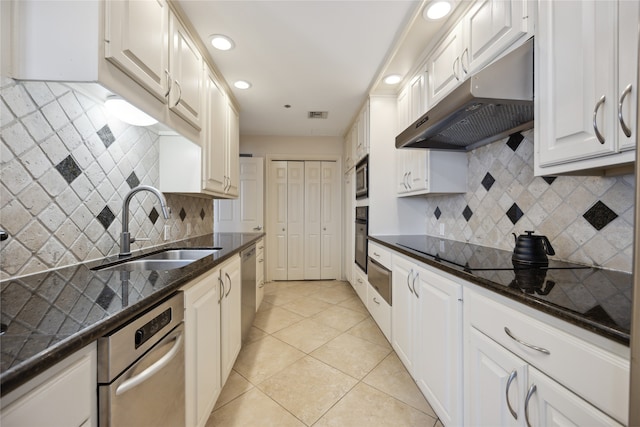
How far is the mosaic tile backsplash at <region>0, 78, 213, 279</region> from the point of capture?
0.95m

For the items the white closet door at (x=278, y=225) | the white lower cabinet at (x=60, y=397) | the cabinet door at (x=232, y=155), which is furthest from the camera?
the white closet door at (x=278, y=225)

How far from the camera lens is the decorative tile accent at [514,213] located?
1.54 m

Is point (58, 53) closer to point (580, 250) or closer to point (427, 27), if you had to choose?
point (427, 27)

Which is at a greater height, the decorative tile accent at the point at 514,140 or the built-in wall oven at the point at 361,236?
the decorative tile accent at the point at 514,140

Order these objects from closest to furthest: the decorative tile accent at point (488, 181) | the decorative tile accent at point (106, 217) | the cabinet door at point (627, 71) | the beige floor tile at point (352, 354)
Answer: the cabinet door at point (627, 71)
the decorative tile accent at point (106, 217)
the decorative tile accent at point (488, 181)
the beige floor tile at point (352, 354)

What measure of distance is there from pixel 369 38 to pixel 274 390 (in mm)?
2518

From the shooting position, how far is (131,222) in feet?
5.29

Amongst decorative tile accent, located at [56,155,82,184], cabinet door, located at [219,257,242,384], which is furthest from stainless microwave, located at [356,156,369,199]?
decorative tile accent, located at [56,155,82,184]

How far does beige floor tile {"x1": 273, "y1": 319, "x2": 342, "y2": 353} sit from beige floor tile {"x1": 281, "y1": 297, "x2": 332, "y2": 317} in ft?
0.88

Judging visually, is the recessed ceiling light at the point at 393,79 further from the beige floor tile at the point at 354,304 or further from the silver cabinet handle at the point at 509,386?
the beige floor tile at the point at 354,304

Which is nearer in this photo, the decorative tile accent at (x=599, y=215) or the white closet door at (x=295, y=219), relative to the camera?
the decorative tile accent at (x=599, y=215)

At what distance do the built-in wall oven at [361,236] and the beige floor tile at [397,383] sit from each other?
1083mm

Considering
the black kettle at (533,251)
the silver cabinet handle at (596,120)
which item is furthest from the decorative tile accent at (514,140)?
the silver cabinet handle at (596,120)

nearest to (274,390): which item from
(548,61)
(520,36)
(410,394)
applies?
(410,394)
